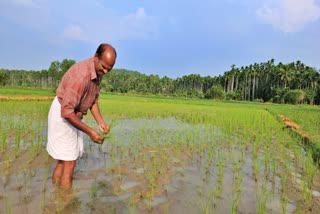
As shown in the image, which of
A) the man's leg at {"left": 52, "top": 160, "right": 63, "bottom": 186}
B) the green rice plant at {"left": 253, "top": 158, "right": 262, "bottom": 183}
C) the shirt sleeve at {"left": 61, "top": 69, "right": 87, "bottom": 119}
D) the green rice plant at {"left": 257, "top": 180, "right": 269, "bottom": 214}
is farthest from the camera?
the green rice plant at {"left": 253, "top": 158, "right": 262, "bottom": 183}

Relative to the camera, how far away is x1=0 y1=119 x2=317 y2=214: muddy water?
2080mm

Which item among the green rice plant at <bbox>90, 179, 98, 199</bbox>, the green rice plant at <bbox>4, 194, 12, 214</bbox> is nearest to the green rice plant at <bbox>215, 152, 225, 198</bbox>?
the green rice plant at <bbox>90, 179, 98, 199</bbox>

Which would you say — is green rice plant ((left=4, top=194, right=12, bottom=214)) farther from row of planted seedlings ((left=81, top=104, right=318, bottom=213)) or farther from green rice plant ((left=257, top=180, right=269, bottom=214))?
green rice plant ((left=257, top=180, right=269, bottom=214))

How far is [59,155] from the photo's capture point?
7.38 ft

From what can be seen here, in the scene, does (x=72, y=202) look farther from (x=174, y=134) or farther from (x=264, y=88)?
(x=264, y=88)

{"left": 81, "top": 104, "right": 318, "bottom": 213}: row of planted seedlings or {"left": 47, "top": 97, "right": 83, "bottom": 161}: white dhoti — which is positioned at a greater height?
{"left": 47, "top": 97, "right": 83, "bottom": 161}: white dhoti

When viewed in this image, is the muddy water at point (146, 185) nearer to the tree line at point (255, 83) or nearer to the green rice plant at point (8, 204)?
the green rice plant at point (8, 204)

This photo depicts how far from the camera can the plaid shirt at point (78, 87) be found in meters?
1.96

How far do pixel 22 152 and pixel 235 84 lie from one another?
5744cm

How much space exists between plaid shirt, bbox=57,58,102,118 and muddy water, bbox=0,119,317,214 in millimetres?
787

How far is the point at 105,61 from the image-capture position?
1.99 meters

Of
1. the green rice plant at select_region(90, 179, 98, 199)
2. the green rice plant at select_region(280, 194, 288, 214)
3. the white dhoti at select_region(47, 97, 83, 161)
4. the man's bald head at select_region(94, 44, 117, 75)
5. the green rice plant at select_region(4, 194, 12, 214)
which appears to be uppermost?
the man's bald head at select_region(94, 44, 117, 75)

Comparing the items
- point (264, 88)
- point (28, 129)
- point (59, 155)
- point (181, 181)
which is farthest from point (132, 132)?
point (264, 88)

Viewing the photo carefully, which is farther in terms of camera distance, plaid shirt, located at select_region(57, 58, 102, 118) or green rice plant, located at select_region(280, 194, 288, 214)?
green rice plant, located at select_region(280, 194, 288, 214)
